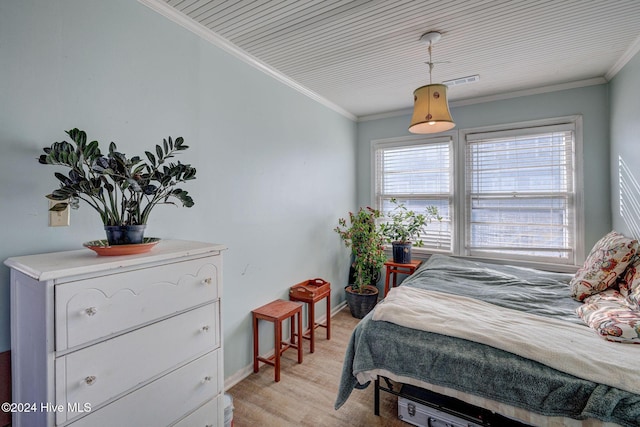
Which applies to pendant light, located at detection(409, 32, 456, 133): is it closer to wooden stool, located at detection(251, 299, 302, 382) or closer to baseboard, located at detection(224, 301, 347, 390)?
wooden stool, located at detection(251, 299, 302, 382)

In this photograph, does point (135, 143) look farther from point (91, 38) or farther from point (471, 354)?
point (471, 354)

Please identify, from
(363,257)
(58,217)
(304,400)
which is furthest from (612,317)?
(58,217)

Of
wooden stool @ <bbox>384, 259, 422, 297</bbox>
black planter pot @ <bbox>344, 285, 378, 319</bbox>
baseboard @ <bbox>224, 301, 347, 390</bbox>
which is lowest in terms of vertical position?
baseboard @ <bbox>224, 301, 347, 390</bbox>

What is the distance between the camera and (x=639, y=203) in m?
2.26

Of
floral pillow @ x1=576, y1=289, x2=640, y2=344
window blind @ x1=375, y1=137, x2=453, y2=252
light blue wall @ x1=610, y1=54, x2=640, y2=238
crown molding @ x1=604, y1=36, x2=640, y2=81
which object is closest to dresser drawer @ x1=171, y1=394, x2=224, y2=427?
floral pillow @ x1=576, y1=289, x2=640, y2=344

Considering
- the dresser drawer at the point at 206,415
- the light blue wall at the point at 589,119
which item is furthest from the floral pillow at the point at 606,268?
the dresser drawer at the point at 206,415

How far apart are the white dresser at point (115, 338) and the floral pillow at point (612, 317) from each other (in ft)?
6.63

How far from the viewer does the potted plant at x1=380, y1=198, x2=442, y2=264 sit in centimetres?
346

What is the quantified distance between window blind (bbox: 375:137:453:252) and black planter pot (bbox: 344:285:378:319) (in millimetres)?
1028

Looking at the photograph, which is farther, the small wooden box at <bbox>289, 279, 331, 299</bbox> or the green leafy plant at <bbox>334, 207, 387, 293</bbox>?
the green leafy plant at <bbox>334, 207, 387, 293</bbox>

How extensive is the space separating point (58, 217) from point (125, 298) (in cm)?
59

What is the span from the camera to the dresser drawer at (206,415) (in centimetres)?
136

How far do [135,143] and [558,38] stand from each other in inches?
118

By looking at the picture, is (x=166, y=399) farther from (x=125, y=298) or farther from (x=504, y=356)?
(x=504, y=356)
